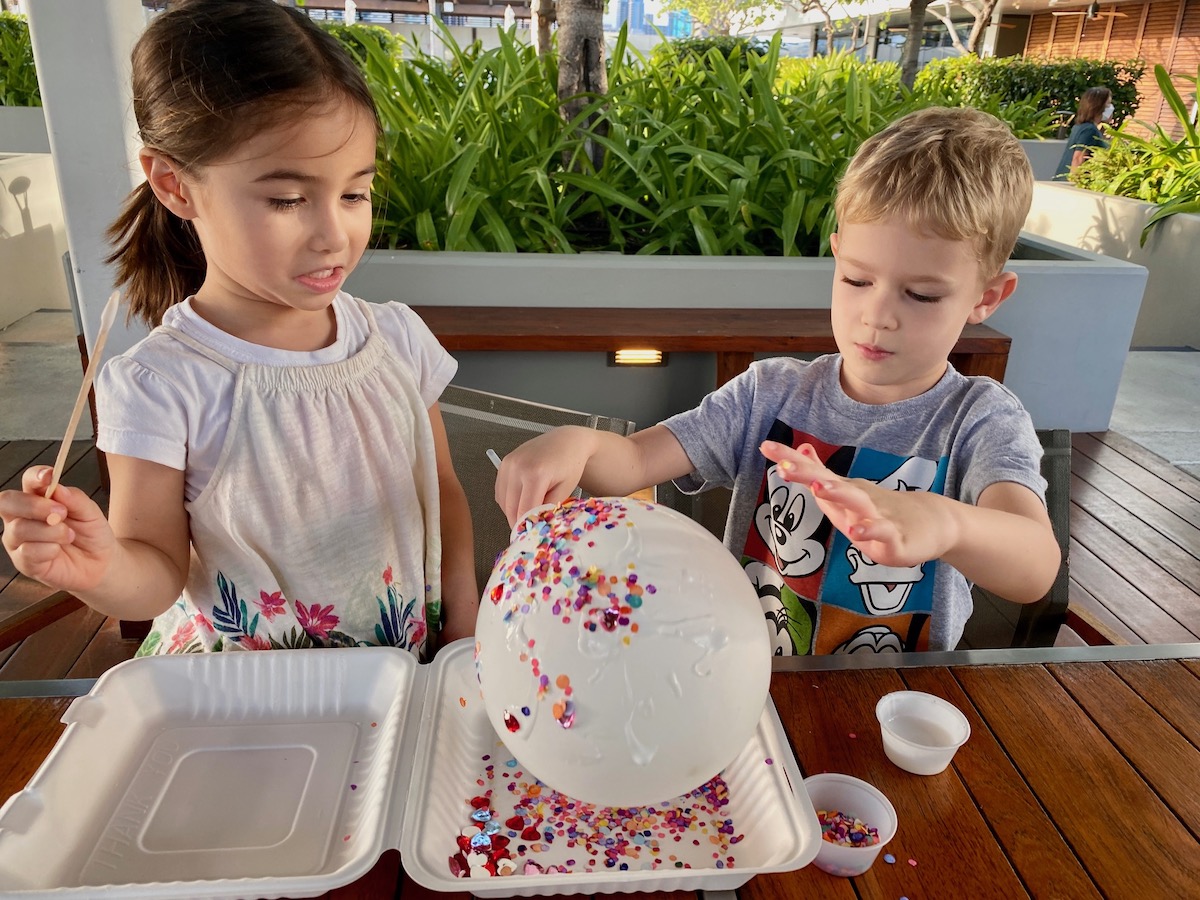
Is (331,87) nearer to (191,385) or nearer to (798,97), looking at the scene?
(191,385)

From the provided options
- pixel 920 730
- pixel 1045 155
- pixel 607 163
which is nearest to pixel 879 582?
pixel 920 730

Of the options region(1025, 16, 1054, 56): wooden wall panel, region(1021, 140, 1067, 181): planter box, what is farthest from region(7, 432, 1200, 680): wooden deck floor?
region(1025, 16, 1054, 56): wooden wall panel

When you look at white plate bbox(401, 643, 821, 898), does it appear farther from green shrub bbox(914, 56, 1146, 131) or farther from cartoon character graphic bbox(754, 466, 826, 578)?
green shrub bbox(914, 56, 1146, 131)

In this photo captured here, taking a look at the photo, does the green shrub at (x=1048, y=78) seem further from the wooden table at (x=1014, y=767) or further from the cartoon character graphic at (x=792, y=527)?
the wooden table at (x=1014, y=767)

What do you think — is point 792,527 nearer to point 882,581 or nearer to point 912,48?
point 882,581

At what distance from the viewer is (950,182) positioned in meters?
1.15

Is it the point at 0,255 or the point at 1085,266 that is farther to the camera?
the point at 0,255

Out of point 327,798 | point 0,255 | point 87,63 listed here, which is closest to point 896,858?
point 327,798

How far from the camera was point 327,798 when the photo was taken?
0.89 metres

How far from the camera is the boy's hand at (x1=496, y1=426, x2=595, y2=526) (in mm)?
1019

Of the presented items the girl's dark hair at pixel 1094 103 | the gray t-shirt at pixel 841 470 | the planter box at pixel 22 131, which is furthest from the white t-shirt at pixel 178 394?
the girl's dark hair at pixel 1094 103

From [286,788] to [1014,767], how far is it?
2.53 feet

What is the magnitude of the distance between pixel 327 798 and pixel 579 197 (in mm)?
2468

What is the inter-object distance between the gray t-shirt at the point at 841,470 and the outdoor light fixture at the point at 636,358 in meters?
0.97
